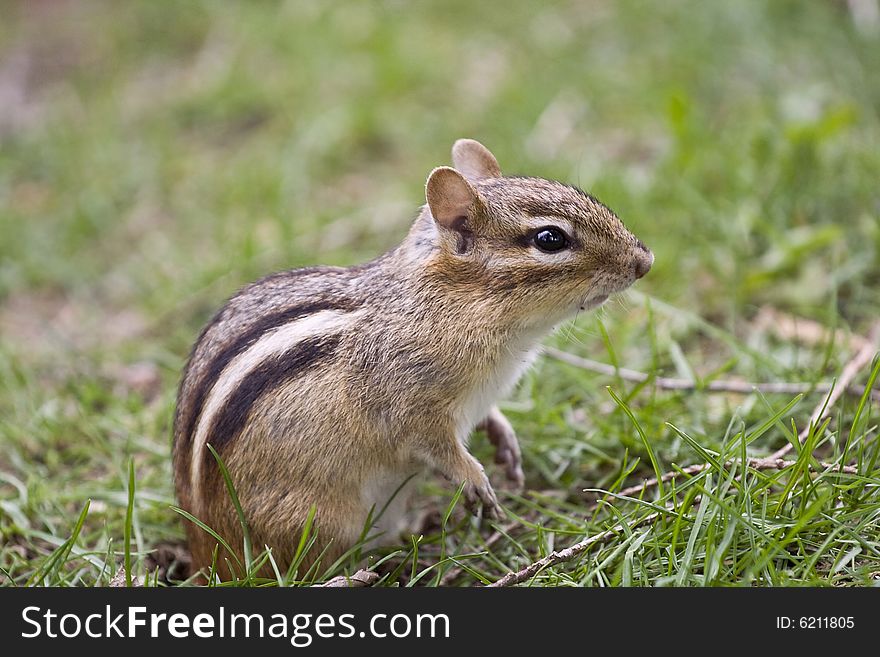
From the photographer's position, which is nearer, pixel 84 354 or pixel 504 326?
pixel 504 326

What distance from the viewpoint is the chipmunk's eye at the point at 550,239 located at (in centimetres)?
332

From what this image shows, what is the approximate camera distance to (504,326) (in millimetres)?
3301

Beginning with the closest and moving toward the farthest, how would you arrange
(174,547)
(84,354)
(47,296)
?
(174,547), (84,354), (47,296)

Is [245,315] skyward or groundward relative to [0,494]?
skyward

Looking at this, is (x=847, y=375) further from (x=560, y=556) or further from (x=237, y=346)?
(x=237, y=346)

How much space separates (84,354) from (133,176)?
8.18 ft

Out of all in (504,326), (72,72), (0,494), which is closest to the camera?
(504,326)

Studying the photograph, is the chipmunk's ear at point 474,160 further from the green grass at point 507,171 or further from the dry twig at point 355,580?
the dry twig at point 355,580

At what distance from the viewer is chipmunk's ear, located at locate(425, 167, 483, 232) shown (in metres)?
3.31

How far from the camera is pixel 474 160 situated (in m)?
3.82

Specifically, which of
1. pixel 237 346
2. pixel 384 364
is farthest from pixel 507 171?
pixel 237 346

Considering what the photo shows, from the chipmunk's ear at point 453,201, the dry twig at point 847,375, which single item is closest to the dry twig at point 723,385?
the dry twig at point 847,375

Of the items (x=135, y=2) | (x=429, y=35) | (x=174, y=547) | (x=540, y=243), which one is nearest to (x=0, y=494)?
(x=174, y=547)
